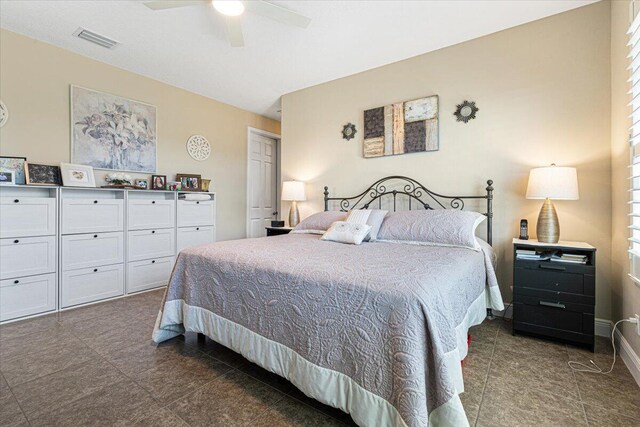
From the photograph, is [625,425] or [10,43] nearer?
[625,425]

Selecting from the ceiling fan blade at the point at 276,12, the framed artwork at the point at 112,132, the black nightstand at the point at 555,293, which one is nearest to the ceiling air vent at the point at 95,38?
the framed artwork at the point at 112,132

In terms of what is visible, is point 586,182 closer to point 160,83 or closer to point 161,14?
point 161,14

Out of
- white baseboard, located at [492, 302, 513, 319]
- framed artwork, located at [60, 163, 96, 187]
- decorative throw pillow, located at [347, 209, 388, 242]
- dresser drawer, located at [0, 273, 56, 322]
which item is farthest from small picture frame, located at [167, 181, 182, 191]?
white baseboard, located at [492, 302, 513, 319]

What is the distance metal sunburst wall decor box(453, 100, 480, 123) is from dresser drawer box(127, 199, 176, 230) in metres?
3.45

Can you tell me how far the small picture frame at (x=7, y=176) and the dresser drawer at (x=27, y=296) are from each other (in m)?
0.86

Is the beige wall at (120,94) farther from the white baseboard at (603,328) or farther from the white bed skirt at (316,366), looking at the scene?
the white baseboard at (603,328)

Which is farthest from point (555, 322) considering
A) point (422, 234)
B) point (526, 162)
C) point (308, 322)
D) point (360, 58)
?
point (360, 58)

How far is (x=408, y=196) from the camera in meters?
3.22

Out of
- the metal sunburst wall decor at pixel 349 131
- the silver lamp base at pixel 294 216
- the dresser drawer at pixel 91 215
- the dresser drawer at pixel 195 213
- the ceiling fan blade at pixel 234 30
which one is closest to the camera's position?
the ceiling fan blade at pixel 234 30

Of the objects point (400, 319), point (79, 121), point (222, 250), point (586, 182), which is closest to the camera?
point (400, 319)

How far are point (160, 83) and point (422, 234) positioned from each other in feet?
12.4

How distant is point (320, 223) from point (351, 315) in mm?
1920

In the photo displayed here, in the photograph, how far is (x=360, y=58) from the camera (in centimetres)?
319

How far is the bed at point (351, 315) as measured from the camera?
41.9 inches
